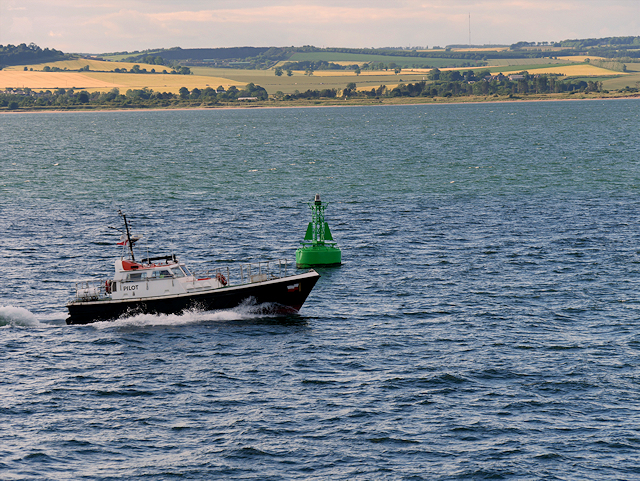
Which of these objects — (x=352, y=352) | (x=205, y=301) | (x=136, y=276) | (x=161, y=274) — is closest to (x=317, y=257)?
(x=205, y=301)

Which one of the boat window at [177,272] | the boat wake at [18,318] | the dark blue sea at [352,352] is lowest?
the dark blue sea at [352,352]

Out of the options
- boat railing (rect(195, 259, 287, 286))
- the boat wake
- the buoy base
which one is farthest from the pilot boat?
the buoy base

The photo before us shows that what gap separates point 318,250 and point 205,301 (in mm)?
14853

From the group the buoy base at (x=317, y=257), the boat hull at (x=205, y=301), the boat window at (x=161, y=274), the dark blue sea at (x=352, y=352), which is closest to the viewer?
the dark blue sea at (x=352, y=352)

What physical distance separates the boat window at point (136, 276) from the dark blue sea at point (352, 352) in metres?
2.32

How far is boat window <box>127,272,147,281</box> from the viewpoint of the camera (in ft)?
147

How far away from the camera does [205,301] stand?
44.9m

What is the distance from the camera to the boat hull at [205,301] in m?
44.4

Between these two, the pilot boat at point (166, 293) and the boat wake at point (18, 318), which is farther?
the boat wake at point (18, 318)

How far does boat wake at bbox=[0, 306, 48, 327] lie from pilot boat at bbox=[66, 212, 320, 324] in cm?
225

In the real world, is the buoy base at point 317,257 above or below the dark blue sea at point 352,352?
above

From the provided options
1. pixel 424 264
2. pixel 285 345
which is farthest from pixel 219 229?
pixel 285 345

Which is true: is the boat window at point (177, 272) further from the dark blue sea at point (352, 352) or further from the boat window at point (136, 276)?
the dark blue sea at point (352, 352)

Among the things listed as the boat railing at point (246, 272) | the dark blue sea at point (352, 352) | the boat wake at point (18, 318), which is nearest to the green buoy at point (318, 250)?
the dark blue sea at point (352, 352)
